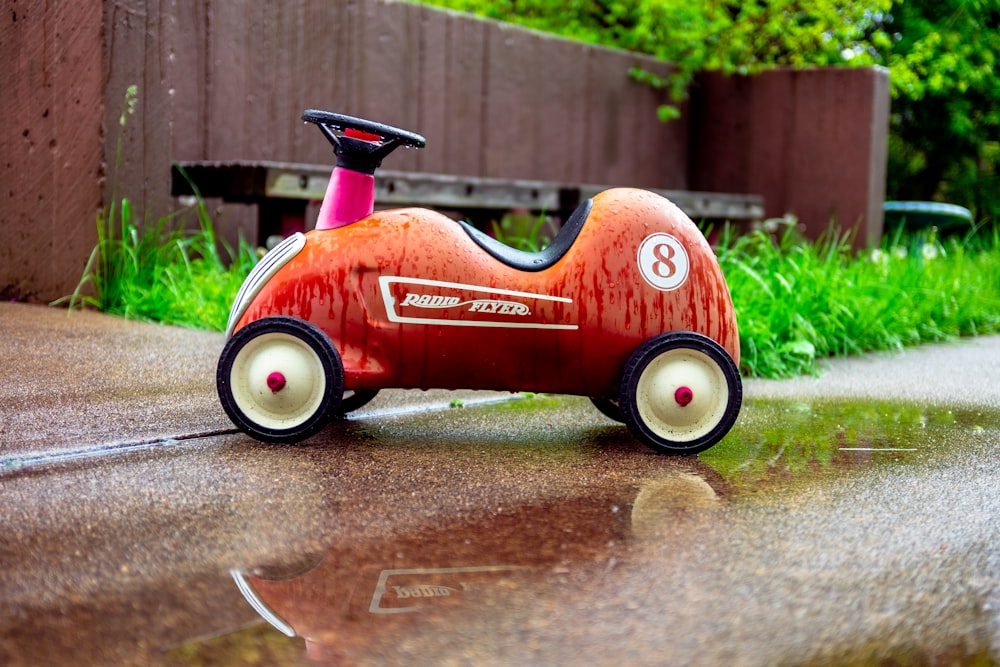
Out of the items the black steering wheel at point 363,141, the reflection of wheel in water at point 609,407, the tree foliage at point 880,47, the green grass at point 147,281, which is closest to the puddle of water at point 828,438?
the reflection of wheel in water at point 609,407

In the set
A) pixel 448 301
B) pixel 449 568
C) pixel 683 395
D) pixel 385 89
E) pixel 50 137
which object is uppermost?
pixel 385 89

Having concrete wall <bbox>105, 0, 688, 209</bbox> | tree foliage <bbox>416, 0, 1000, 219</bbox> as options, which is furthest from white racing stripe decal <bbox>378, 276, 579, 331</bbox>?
tree foliage <bbox>416, 0, 1000, 219</bbox>

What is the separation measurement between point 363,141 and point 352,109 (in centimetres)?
395

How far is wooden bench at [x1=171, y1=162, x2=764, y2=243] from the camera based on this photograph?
5.13 m

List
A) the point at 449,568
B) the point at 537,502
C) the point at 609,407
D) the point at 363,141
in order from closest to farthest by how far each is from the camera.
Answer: the point at 449,568, the point at 537,502, the point at 363,141, the point at 609,407

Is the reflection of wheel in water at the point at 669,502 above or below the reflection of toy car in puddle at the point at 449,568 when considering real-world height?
above

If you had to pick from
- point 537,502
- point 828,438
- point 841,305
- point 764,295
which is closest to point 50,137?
point 764,295

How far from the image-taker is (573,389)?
3014mm

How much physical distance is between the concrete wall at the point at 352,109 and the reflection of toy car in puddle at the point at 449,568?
322 cm

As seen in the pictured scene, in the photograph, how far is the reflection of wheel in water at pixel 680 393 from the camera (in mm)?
2934

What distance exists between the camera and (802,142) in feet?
29.8

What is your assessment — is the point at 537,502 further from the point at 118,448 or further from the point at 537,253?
the point at 118,448

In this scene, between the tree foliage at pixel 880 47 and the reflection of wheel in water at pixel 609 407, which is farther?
the tree foliage at pixel 880 47

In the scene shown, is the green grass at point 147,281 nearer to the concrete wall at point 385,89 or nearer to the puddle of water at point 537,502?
the concrete wall at point 385,89
